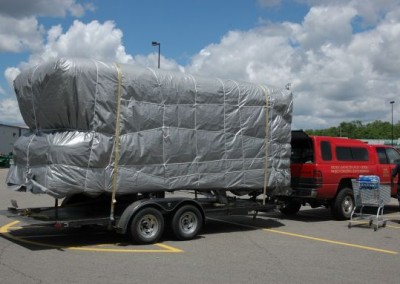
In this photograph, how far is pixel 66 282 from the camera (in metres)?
6.65

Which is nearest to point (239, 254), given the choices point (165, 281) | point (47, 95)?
point (165, 281)

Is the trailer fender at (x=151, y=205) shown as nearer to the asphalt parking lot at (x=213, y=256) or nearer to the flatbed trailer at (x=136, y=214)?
the flatbed trailer at (x=136, y=214)

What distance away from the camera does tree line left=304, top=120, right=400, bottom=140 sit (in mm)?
133750

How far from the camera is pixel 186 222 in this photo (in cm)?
1023

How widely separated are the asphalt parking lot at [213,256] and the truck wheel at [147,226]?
21 cm

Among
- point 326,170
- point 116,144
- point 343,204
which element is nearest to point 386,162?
point 343,204

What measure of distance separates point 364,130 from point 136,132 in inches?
5482

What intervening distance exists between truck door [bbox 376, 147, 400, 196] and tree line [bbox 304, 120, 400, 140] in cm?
11523

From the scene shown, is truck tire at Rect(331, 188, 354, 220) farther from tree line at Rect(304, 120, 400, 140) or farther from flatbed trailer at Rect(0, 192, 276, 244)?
tree line at Rect(304, 120, 400, 140)

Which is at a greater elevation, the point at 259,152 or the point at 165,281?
the point at 259,152

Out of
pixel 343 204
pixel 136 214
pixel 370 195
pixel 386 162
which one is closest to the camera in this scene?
pixel 136 214

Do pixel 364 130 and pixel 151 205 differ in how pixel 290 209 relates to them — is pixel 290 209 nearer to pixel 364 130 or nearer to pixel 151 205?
pixel 151 205

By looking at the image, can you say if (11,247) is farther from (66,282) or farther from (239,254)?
(239,254)

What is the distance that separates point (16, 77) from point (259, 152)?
5371 mm
